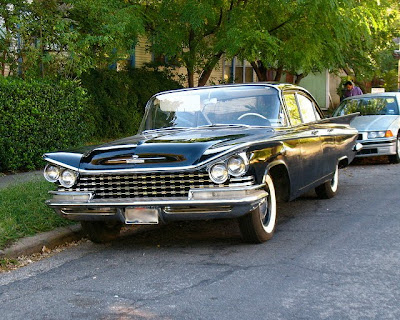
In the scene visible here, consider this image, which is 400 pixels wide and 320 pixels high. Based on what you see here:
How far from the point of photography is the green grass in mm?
6657

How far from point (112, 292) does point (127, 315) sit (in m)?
0.60

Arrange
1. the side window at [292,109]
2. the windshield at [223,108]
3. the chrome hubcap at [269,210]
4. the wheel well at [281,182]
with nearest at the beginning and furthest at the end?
the chrome hubcap at [269,210]
the wheel well at [281,182]
the windshield at [223,108]
the side window at [292,109]

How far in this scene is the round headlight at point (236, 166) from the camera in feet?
19.1

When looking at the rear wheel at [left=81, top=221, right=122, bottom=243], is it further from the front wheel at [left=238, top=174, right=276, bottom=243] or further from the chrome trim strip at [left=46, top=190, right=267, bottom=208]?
the front wheel at [left=238, top=174, right=276, bottom=243]

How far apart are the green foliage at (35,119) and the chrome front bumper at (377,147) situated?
5.79 metres

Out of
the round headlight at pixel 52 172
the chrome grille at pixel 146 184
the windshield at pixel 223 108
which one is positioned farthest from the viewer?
the windshield at pixel 223 108

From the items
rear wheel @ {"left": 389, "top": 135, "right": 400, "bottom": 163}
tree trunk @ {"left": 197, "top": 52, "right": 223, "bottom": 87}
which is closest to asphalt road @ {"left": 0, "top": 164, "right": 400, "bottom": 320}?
rear wheel @ {"left": 389, "top": 135, "right": 400, "bottom": 163}

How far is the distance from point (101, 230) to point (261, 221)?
5.75ft

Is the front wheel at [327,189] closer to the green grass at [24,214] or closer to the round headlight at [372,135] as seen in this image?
the green grass at [24,214]

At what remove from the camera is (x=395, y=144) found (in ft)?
44.1

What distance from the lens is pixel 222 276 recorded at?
538 centimetres

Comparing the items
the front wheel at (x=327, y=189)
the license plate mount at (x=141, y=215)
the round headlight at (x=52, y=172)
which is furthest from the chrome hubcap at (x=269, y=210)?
the front wheel at (x=327, y=189)

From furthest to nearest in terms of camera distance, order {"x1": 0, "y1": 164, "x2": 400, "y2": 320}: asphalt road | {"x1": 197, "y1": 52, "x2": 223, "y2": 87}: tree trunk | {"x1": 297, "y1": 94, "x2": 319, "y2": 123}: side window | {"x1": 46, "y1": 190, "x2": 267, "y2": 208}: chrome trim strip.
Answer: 1. {"x1": 197, "y1": 52, "x2": 223, "y2": 87}: tree trunk
2. {"x1": 297, "y1": 94, "x2": 319, "y2": 123}: side window
3. {"x1": 46, "y1": 190, "x2": 267, "y2": 208}: chrome trim strip
4. {"x1": 0, "y1": 164, "x2": 400, "y2": 320}: asphalt road

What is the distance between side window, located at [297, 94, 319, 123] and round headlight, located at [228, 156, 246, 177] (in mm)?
2558
